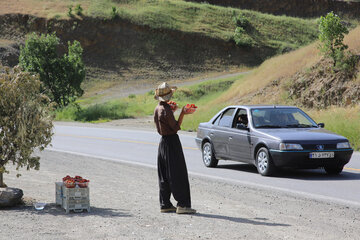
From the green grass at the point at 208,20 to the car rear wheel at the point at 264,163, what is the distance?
7622 cm

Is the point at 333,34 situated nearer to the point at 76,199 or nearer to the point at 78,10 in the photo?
the point at 76,199

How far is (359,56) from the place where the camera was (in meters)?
34.8

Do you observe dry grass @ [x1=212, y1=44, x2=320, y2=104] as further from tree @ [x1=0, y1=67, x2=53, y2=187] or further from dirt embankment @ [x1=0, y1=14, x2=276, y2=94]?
dirt embankment @ [x1=0, y1=14, x2=276, y2=94]

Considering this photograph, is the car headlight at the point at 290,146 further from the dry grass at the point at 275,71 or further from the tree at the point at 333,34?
the dry grass at the point at 275,71

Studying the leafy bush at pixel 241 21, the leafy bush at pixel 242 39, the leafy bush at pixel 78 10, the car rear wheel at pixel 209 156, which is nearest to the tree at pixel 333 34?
the car rear wheel at pixel 209 156

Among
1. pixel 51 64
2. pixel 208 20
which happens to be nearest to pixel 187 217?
pixel 51 64

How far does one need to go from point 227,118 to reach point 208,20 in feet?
269

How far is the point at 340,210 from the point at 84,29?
78.6 meters

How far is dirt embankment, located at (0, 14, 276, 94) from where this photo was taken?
8062 centimetres

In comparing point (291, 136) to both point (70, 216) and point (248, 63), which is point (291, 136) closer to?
point (70, 216)

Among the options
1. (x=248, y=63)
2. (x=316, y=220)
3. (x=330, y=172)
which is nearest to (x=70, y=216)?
(x=316, y=220)

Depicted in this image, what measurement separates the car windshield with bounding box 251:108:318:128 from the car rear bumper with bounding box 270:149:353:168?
1272mm

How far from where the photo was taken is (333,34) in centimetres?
3397

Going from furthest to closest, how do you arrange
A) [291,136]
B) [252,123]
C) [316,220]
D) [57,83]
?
[57,83], [252,123], [291,136], [316,220]
